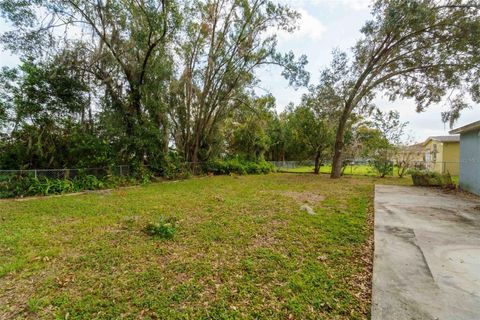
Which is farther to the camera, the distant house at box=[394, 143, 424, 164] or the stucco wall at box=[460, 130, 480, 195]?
the distant house at box=[394, 143, 424, 164]

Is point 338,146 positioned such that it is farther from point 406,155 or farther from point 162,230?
point 162,230

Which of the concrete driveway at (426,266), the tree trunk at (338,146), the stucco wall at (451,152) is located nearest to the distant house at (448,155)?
the stucco wall at (451,152)

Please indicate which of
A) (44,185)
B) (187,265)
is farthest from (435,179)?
(44,185)

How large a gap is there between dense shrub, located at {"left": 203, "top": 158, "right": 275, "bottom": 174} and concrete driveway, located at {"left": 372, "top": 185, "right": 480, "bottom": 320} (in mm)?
10339

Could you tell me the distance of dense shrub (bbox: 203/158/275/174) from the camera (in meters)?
14.0

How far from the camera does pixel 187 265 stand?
104 inches

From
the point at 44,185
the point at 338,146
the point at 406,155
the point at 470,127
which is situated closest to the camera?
the point at 44,185

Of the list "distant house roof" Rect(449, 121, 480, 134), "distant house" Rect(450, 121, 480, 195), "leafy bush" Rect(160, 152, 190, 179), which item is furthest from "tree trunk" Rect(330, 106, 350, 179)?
"leafy bush" Rect(160, 152, 190, 179)

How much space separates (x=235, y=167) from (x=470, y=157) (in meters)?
11.1

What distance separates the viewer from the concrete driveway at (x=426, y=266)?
1.88m

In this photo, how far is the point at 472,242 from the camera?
10.7ft

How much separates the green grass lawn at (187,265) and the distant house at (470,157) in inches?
225

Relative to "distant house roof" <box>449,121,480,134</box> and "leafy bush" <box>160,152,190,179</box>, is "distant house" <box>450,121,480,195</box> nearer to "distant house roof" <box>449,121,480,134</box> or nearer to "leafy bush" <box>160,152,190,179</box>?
"distant house roof" <box>449,121,480,134</box>

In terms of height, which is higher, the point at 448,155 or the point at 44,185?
the point at 448,155
